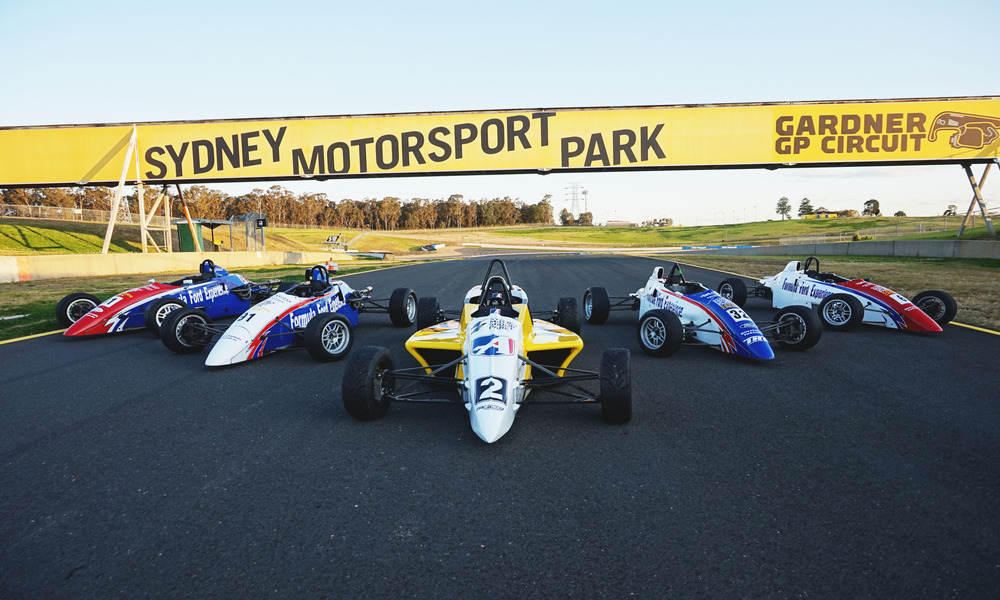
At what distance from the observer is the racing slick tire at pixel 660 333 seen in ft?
22.3

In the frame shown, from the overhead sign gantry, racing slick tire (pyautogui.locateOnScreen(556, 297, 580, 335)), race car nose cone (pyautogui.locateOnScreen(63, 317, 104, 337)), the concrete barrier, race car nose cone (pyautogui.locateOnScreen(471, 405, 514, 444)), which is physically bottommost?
race car nose cone (pyautogui.locateOnScreen(471, 405, 514, 444))

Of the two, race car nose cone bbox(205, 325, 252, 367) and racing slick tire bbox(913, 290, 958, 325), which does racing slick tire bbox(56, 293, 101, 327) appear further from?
racing slick tire bbox(913, 290, 958, 325)

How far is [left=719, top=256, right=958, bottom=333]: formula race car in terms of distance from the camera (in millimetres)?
8320

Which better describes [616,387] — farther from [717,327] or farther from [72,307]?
[72,307]

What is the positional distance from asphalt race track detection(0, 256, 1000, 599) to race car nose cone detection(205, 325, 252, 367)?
51 cm

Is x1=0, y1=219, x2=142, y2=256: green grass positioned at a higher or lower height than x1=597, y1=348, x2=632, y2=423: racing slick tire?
higher

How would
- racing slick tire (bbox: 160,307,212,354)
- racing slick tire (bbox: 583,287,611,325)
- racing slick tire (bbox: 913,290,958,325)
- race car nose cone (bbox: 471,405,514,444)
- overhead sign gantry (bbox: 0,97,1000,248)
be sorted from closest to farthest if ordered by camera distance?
race car nose cone (bbox: 471,405,514,444)
racing slick tire (bbox: 160,307,212,354)
racing slick tire (bbox: 913,290,958,325)
racing slick tire (bbox: 583,287,611,325)
overhead sign gantry (bbox: 0,97,1000,248)

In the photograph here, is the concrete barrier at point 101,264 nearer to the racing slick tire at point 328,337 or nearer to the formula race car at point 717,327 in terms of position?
the racing slick tire at point 328,337

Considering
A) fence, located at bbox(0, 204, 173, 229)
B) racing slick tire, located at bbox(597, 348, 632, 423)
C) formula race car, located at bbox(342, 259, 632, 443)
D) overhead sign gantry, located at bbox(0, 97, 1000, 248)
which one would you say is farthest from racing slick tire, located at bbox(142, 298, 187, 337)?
fence, located at bbox(0, 204, 173, 229)

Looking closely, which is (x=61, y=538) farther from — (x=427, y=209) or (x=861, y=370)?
(x=427, y=209)

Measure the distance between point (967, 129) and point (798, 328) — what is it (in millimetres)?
24102

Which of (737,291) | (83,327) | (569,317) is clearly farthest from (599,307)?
(83,327)

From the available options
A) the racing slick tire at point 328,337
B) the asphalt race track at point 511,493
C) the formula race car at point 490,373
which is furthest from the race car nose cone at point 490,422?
the racing slick tire at point 328,337

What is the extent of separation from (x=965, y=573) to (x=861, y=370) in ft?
14.1
